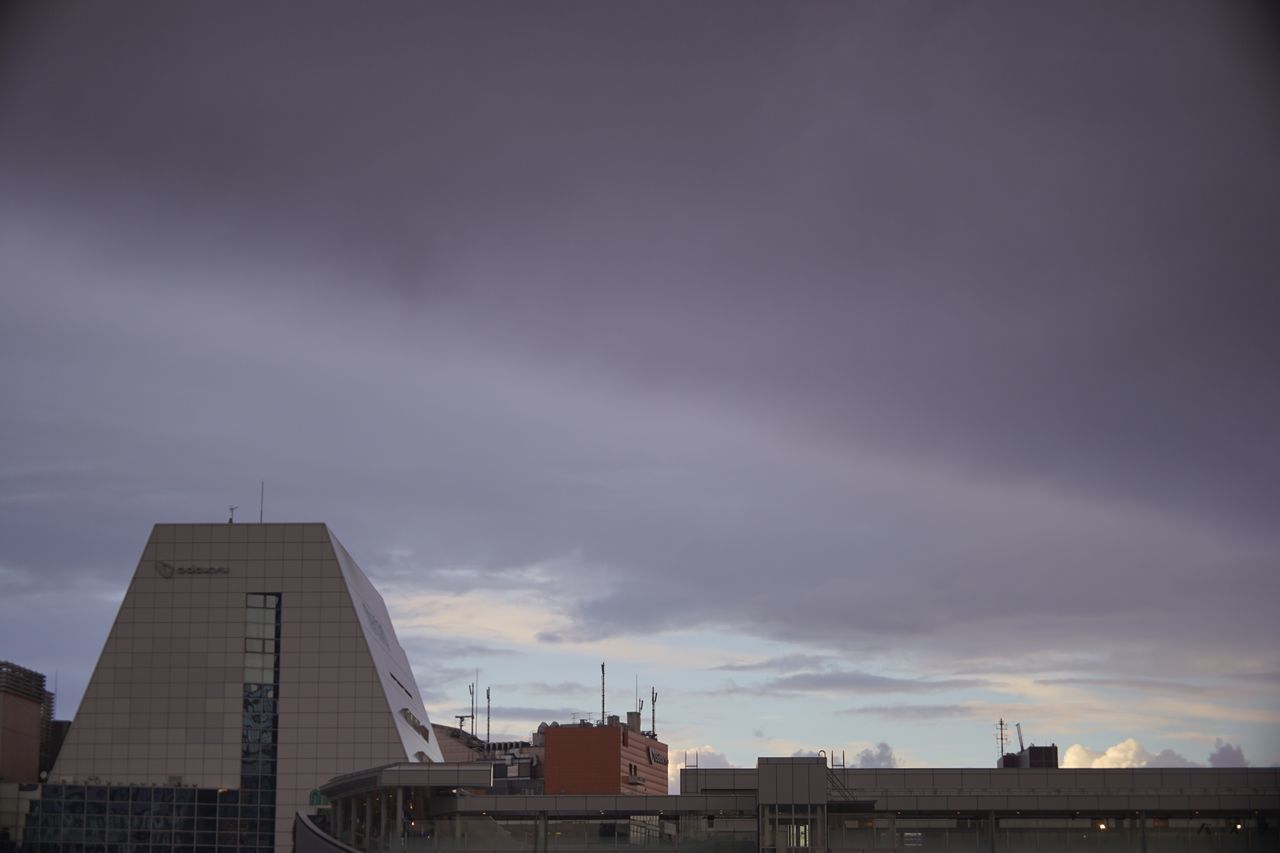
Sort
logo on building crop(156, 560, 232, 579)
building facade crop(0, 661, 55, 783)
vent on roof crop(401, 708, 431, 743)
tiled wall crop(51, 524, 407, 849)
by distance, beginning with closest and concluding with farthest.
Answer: tiled wall crop(51, 524, 407, 849)
building facade crop(0, 661, 55, 783)
logo on building crop(156, 560, 232, 579)
vent on roof crop(401, 708, 431, 743)

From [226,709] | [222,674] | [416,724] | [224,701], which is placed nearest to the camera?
[226,709]

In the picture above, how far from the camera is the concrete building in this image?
115 m

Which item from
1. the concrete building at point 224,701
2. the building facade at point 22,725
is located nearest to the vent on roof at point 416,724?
the concrete building at point 224,701

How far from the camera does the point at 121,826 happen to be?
114 metres

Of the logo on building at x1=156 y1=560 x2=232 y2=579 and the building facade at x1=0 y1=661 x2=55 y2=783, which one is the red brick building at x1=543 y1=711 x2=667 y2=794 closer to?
the logo on building at x1=156 y1=560 x2=232 y2=579

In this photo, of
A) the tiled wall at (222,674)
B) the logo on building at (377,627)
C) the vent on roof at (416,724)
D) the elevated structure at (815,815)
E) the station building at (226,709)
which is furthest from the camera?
the logo on building at (377,627)

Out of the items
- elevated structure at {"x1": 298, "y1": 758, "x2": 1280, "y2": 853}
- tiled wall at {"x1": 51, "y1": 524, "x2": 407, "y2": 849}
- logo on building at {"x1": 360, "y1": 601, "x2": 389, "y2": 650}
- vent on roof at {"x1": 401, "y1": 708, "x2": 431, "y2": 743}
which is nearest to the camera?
elevated structure at {"x1": 298, "y1": 758, "x2": 1280, "y2": 853}

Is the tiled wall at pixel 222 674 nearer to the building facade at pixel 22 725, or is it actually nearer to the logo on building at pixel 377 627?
the building facade at pixel 22 725

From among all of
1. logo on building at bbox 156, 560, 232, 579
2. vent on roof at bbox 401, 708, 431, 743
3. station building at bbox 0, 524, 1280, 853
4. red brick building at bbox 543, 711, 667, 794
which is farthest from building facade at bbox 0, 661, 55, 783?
red brick building at bbox 543, 711, 667, 794

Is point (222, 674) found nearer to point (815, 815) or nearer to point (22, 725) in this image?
point (22, 725)

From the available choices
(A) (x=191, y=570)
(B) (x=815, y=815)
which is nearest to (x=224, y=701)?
(A) (x=191, y=570)

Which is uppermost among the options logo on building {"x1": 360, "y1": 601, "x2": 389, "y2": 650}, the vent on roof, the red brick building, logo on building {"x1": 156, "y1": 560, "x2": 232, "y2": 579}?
logo on building {"x1": 156, "y1": 560, "x2": 232, "y2": 579}

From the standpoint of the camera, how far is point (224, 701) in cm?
11894

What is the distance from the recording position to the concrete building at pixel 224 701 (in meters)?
115
